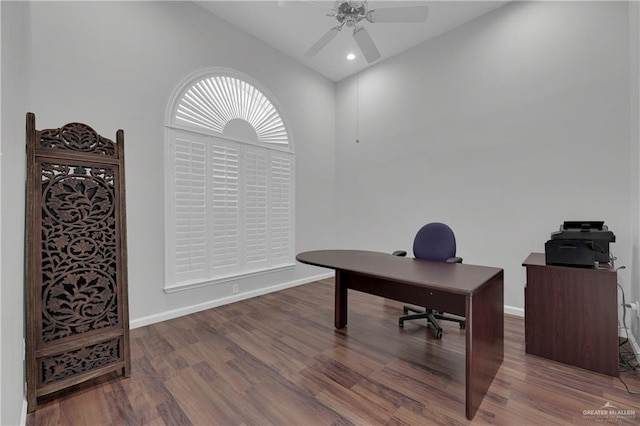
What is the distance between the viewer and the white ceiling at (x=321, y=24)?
3.27 meters

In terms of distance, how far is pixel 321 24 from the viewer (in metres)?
3.60

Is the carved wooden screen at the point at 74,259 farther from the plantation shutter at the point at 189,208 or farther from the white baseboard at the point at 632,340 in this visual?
the white baseboard at the point at 632,340

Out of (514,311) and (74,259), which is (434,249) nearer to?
(514,311)

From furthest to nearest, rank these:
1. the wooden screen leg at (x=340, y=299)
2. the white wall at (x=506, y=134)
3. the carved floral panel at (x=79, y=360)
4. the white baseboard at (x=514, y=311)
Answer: the white baseboard at (x=514, y=311) < the wooden screen leg at (x=340, y=299) < the white wall at (x=506, y=134) < the carved floral panel at (x=79, y=360)

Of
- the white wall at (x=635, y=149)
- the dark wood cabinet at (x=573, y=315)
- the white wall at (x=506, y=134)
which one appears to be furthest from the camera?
the white wall at (x=506, y=134)

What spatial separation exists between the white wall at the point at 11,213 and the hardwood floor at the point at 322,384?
0.53m

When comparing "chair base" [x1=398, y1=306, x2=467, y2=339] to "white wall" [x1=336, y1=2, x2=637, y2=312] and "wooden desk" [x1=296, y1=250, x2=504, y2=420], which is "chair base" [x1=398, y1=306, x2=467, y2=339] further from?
"white wall" [x1=336, y1=2, x2=637, y2=312]

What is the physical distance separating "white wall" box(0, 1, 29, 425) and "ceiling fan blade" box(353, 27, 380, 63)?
90.7 inches

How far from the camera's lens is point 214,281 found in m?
3.48

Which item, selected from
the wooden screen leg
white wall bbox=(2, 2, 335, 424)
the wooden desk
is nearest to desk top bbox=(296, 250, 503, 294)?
the wooden desk

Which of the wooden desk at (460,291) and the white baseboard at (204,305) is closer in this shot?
the wooden desk at (460,291)

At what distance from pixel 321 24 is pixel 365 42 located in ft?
4.21

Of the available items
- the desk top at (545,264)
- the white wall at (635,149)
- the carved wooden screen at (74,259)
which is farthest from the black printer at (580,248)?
the carved wooden screen at (74,259)

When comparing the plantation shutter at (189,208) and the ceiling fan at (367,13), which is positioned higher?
the ceiling fan at (367,13)
